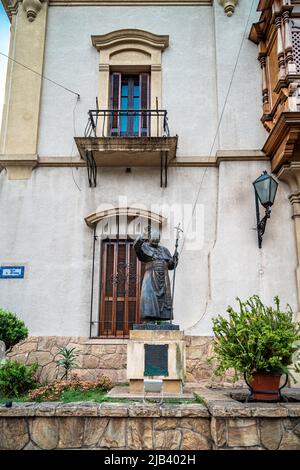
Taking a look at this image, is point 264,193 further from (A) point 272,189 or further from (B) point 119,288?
(B) point 119,288

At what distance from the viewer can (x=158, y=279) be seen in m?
6.82

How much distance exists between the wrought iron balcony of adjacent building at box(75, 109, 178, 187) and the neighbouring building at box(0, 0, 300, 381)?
0.10 feet

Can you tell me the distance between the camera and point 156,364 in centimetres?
622

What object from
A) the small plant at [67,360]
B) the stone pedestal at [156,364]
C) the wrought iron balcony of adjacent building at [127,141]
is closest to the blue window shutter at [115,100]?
the wrought iron balcony of adjacent building at [127,141]

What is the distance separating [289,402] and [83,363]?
461cm

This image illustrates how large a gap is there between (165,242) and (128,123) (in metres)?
3.19

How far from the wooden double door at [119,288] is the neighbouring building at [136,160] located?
0.08 ft

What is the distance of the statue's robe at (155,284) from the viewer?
6.66 m

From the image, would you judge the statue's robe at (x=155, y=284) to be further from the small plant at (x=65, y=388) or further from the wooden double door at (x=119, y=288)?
the wooden double door at (x=119, y=288)

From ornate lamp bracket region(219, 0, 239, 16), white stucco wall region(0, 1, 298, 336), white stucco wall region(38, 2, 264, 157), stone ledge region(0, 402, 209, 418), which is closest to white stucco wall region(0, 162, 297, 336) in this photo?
white stucco wall region(0, 1, 298, 336)

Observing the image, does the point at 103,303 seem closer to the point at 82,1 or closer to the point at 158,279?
the point at 158,279

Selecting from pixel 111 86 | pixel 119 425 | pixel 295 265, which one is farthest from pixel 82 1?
pixel 119 425

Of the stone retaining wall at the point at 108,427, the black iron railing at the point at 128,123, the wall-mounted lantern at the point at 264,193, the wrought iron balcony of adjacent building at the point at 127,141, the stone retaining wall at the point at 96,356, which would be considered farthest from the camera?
the black iron railing at the point at 128,123

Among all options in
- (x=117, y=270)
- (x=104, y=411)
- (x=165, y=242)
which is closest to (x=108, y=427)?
(x=104, y=411)
